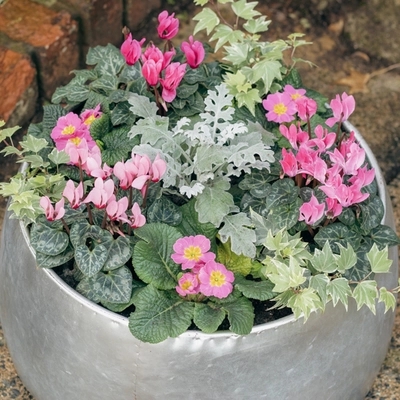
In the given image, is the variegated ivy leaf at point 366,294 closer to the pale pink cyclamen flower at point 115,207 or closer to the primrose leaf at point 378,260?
the primrose leaf at point 378,260

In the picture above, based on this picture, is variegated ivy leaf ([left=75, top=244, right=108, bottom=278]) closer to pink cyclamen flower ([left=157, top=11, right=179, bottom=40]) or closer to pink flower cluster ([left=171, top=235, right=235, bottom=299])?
pink flower cluster ([left=171, top=235, right=235, bottom=299])

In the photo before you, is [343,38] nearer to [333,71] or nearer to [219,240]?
[333,71]

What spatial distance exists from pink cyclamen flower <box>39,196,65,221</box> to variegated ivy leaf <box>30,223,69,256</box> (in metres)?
0.06

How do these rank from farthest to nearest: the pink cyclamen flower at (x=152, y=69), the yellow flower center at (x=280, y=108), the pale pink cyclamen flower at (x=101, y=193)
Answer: the yellow flower center at (x=280, y=108)
the pink cyclamen flower at (x=152, y=69)
the pale pink cyclamen flower at (x=101, y=193)

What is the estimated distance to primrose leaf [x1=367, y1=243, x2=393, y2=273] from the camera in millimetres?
1248

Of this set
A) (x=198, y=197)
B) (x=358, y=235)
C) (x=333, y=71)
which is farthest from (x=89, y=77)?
(x=333, y=71)

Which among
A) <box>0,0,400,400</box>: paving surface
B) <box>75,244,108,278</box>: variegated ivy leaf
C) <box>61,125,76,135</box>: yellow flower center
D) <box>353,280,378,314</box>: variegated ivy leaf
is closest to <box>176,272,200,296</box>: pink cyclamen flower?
<box>75,244,108,278</box>: variegated ivy leaf

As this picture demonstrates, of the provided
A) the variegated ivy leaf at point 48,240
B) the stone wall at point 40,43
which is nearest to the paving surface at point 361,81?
the stone wall at point 40,43

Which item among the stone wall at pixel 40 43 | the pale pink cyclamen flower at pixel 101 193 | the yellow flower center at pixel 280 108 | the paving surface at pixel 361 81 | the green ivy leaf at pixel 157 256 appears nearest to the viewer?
the pale pink cyclamen flower at pixel 101 193

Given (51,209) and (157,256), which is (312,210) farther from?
(51,209)

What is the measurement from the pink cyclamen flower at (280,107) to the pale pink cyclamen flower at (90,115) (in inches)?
13.5

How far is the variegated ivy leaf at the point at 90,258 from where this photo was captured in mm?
1246

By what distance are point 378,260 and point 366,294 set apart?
7cm

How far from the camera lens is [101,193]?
1165mm
